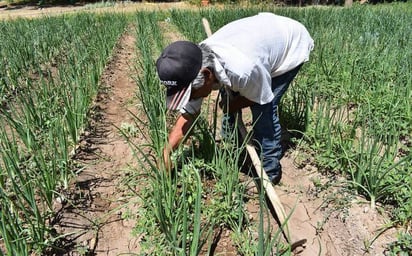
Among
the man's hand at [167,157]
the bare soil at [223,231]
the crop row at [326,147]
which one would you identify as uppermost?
the man's hand at [167,157]

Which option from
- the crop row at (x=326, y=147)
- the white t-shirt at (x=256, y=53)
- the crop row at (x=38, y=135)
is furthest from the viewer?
the white t-shirt at (x=256, y=53)

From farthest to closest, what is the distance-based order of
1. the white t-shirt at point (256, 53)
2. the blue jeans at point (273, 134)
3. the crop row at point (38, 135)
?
the blue jeans at point (273, 134) → the white t-shirt at point (256, 53) → the crop row at point (38, 135)

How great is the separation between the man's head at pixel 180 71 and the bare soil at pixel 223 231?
39cm

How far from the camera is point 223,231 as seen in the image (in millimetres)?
1738

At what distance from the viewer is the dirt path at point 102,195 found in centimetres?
168

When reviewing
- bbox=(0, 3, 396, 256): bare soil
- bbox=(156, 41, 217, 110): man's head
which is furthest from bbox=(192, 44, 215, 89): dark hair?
bbox=(0, 3, 396, 256): bare soil

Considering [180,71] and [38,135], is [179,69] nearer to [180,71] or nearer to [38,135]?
[180,71]

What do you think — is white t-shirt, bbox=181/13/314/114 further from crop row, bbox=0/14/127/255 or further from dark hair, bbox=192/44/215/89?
crop row, bbox=0/14/127/255

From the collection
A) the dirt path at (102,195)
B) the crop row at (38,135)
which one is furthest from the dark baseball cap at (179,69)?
the crop row at (38,135)

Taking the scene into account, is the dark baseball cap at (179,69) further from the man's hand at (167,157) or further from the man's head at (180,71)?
the man's hand at (167,157)

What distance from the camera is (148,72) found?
2736 mm

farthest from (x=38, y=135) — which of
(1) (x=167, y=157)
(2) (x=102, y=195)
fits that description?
(1) (x=167, y=157)

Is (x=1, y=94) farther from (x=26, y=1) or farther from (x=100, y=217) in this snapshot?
(x=26, y=1)

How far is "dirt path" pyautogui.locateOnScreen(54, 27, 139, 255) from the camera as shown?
168 cm
